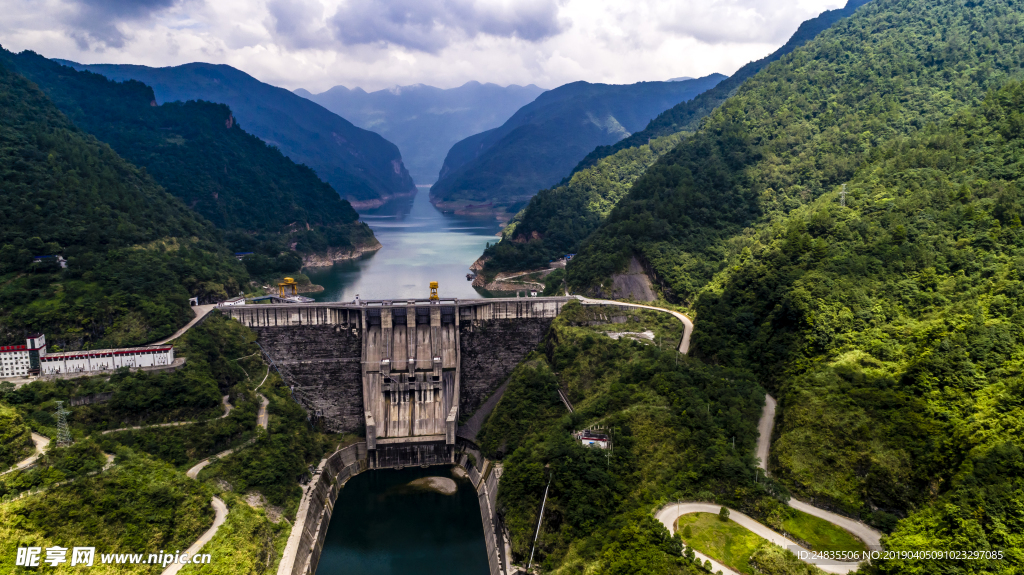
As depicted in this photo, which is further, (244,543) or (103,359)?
(103,359)

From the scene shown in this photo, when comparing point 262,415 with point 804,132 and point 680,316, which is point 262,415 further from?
point 804,132

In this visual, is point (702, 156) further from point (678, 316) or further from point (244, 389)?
point (244, 389)

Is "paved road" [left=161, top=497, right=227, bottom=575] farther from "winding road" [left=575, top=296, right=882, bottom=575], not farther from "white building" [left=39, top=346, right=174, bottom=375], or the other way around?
"winding road" [left=575, top=296, right=882, bottom=575]

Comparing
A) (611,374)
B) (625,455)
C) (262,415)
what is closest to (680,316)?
(611,374)

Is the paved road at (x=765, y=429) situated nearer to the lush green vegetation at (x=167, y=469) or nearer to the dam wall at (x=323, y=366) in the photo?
the lush green vegetation at (x=167, y=469)

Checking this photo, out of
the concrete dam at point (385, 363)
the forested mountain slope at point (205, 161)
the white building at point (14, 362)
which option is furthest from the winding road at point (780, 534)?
the forested mountain slope at point (205, 161)

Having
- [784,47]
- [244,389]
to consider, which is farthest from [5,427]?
[784,47]
